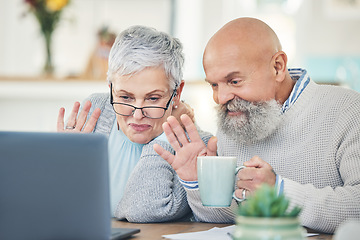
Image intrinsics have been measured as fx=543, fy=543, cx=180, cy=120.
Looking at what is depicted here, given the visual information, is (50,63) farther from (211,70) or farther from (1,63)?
(211,70)

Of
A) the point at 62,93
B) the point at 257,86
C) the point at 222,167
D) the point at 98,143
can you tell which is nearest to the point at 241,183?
the point at 222,167

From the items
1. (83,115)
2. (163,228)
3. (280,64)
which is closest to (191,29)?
(83,115)

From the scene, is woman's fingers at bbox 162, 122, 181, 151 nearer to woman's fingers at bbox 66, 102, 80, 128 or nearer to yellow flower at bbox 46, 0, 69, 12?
woman's fingers at bbox 66, 102, 80, 128

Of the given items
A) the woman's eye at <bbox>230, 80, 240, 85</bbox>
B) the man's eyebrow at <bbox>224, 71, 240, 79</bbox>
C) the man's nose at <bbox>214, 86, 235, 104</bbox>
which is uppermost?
the man's eyebrow at <bbox>224, 71, 240, 79</bbox>

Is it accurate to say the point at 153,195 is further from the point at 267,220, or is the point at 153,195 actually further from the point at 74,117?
the point at 267,220

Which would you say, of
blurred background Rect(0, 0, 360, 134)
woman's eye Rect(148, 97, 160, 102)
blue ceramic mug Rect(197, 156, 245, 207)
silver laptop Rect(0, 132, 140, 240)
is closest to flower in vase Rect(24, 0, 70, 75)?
blurred background Rect(0, 0, 360, 134)

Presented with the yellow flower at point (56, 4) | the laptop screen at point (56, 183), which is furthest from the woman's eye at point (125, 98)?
the yellow flower at point (56, 4)

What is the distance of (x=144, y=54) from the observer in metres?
1.73

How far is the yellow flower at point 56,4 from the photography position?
409 cm

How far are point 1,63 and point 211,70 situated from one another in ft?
12.1

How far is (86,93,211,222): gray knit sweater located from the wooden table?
0.03 metres

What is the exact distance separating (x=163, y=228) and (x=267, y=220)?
69cm

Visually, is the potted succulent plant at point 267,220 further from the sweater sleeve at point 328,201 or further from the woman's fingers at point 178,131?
the woman's fingers at point 178,131

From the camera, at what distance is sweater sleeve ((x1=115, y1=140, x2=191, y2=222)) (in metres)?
1.51
